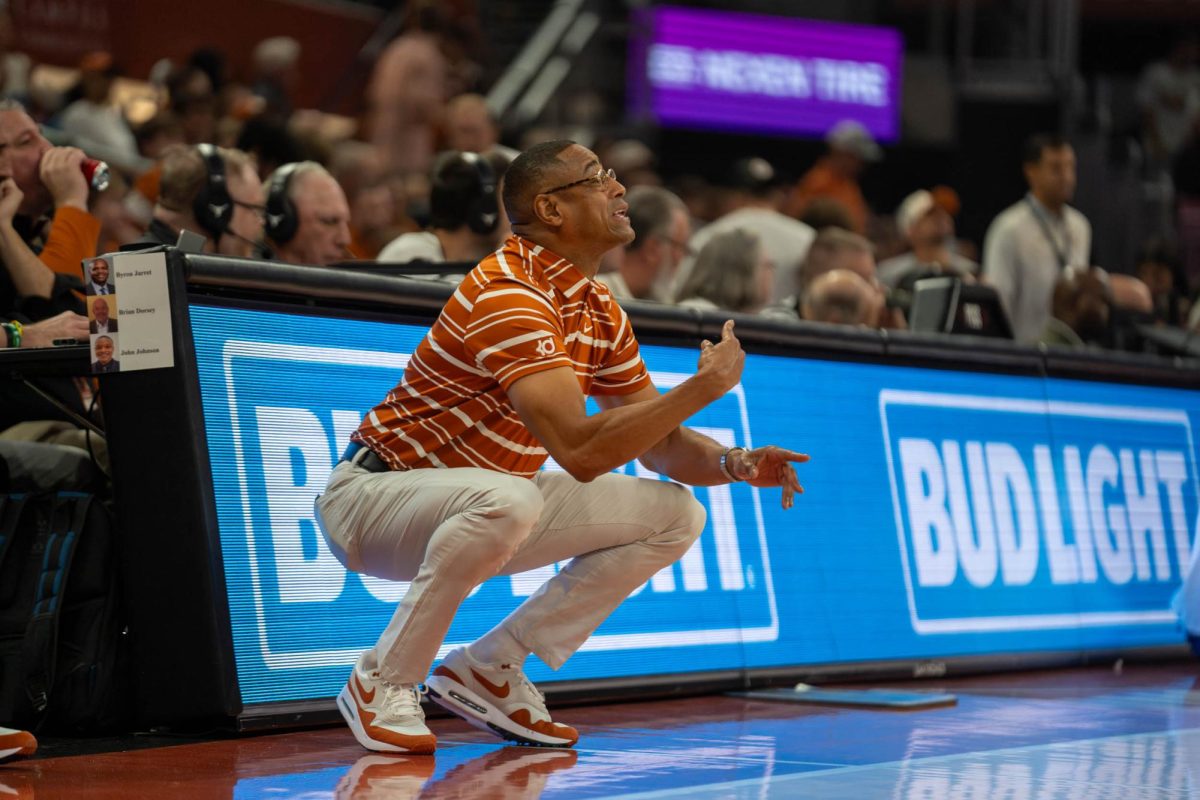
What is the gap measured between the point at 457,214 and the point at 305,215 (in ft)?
2.12

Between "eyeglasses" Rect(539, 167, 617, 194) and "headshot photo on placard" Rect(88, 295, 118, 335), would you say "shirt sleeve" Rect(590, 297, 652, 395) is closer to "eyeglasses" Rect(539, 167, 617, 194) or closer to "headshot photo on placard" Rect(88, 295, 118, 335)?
"eyeglasses" Rect(539, 167, 617, 194)

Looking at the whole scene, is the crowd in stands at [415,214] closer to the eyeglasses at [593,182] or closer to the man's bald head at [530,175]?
the man's bald head at [530,175]

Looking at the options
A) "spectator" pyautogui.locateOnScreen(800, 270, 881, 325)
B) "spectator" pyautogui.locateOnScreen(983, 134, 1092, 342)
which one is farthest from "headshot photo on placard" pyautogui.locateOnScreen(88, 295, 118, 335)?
"spectator" pyautogui.locateOnScreen(983, 134, 1092, 342)

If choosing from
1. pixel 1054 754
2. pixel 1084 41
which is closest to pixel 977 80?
pixel 1084 41

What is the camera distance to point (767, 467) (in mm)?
4633

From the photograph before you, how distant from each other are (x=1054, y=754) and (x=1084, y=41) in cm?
1803

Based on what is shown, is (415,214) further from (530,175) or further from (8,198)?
(530,175)

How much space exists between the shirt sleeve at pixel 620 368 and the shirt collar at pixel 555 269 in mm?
184

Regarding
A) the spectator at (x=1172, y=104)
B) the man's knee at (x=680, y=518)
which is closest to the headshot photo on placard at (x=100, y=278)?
the man's knee at (x=680, y=518)

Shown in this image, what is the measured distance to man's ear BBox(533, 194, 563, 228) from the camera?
4.66m

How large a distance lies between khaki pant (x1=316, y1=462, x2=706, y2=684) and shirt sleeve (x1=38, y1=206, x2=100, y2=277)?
1632 mm

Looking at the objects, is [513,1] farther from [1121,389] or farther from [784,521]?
[784,521]

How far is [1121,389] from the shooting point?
7.79 meters

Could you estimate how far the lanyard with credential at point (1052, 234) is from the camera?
407 inches
